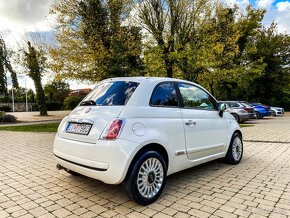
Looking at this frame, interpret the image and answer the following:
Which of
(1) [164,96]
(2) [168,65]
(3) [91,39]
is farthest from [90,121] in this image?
(3) [91,39]

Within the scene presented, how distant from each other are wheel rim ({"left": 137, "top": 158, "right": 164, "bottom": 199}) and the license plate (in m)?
0.92

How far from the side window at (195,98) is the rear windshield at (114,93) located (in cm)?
103

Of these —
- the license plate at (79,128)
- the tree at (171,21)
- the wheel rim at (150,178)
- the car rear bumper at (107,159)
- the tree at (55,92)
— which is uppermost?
the tree at (171,21)

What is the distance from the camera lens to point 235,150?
5828 millimetres

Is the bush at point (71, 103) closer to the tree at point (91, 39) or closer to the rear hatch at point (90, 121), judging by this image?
the tree at point (91, 39)

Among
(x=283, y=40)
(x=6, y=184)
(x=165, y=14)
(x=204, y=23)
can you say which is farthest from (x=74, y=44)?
(x=283, y=40)

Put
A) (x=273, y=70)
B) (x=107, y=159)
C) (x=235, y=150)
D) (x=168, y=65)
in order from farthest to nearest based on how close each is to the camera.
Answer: (x=273, y=70) → (x=168, y=65) → (x=235, y=150) → (x=107, y=159)

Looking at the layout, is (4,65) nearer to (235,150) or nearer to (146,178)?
(235,150)

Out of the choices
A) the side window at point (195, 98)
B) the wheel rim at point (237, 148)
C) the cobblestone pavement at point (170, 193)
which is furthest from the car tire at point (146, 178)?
the wheel rim at point (237, 148)

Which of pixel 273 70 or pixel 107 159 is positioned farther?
pixel 273 70

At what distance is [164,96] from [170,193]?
152 cm

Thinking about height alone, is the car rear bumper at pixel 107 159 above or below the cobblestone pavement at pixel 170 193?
above

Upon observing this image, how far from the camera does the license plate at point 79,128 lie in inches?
144

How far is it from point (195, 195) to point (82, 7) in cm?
1887
